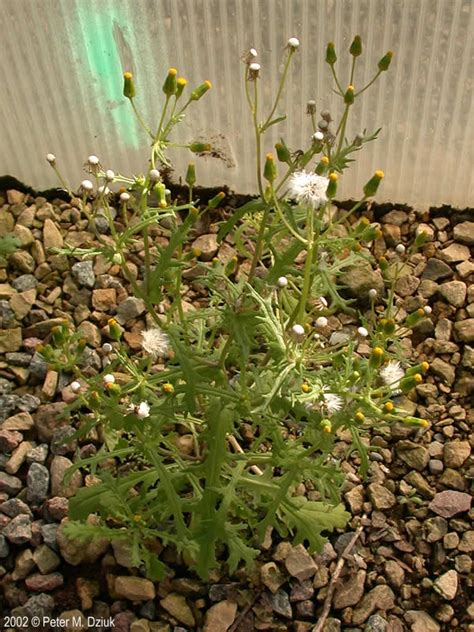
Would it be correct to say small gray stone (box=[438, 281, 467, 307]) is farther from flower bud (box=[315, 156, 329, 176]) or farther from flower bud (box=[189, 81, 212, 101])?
flower bud (box=[189, 81, 212, 101])

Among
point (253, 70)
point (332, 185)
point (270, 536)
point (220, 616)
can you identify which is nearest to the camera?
point (332, 185)

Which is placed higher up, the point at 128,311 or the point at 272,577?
the point at 128,311

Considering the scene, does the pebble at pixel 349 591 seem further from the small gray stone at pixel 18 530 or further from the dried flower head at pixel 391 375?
the small gray stone at pixel 18 530

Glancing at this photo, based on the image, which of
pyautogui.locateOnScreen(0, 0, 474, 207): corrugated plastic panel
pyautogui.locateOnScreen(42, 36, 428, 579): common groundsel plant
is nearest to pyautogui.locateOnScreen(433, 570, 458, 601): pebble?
pyautogui.locateOnScreen(42, 36, 428, 579): common groundsel plant

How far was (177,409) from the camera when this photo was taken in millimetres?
1467

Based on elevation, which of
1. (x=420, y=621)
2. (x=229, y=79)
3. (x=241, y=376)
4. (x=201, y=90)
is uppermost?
(x=201, y=90)

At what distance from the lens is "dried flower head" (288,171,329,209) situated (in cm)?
135

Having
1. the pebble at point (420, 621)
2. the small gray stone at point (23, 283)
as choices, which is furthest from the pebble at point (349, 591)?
the small gray stone at point (23, 283)

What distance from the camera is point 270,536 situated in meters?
1.82

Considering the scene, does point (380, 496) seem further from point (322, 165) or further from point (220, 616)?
point (322, 165)

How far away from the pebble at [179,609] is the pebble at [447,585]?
0.51 meters

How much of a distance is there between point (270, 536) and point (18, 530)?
533mm

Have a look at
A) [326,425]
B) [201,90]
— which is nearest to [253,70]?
[201,90]

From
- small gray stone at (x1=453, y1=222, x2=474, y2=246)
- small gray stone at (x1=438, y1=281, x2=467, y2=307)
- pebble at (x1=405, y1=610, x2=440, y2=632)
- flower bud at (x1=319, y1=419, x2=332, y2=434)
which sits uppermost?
flower bud at (x1=319, y1=419, x2=332, y2=434)
